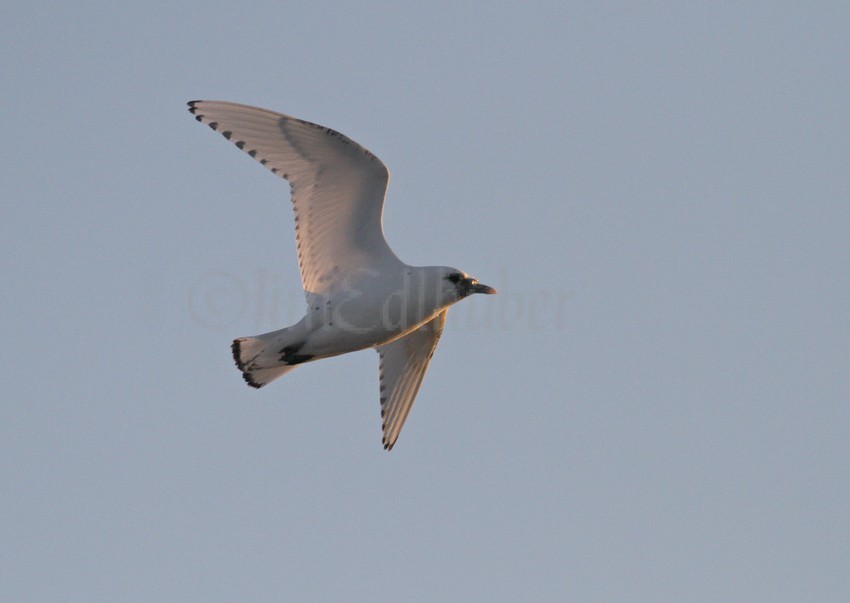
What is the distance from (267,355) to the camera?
52.2 feet

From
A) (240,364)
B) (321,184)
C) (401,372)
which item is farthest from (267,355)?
(401,372)

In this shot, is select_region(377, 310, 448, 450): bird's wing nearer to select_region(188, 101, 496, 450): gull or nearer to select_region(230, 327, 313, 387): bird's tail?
select_region(188, 101, 496, 450): gull

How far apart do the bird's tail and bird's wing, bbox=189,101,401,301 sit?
2.39 feet

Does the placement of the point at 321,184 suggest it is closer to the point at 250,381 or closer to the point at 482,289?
the point at 482,289

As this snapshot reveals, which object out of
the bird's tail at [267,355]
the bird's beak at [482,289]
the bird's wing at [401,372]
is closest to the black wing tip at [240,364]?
the bird's tail at [267,355]

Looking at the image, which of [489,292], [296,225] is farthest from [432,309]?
[296,225]

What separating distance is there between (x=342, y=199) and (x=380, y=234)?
0.59 meters

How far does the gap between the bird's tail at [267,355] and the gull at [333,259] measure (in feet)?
0.04

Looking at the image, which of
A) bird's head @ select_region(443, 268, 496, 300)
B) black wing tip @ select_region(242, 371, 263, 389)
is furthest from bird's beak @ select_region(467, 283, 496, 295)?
black wing tip @ select_region(242, 371, 263, 389)

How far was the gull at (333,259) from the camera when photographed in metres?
15.6

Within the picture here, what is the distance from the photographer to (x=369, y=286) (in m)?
16.1

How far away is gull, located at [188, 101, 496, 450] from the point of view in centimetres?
1559

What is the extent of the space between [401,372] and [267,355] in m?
2.12

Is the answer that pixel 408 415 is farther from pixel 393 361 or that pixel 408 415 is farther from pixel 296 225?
pixel 296 225
